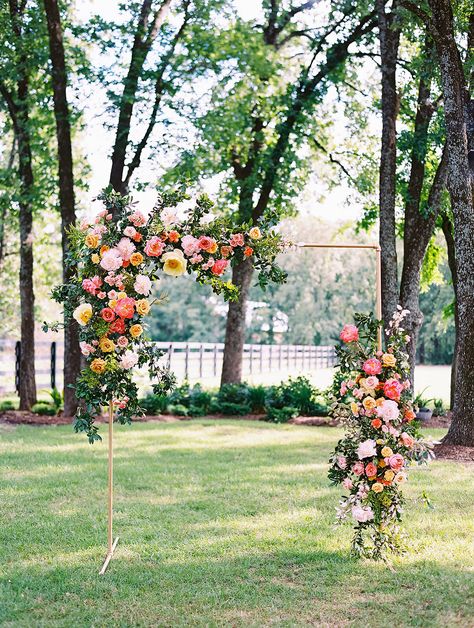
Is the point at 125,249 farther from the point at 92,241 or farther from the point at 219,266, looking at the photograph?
the point at 219,266

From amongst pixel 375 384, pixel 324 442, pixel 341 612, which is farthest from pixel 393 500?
pixel 324 442

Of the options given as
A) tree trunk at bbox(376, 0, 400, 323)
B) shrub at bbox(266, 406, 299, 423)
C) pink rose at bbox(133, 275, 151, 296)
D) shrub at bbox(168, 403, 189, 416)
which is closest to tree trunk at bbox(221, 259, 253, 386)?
shrub at bbox(168, 403, 189, 416)

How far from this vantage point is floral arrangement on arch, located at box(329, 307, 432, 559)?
5590mm

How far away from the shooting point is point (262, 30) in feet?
Result: 57.7

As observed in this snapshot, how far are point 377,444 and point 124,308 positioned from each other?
2.07 meters

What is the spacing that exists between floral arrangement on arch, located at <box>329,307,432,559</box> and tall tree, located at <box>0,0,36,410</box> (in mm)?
10638

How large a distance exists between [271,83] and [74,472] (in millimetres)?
9918

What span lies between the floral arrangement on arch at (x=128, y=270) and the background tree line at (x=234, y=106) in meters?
6.79

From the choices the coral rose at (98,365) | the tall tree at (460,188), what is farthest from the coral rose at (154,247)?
the tall tree at (460,188)

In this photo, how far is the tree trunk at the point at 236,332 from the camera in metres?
17.0

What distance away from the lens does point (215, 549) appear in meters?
5.95

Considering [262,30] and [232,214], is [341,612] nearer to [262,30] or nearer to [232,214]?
[232,214]

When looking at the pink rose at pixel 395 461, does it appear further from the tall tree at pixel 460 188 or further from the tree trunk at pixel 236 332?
the tree trunk at pixel 236 332

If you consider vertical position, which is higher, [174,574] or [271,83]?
[271,83]
